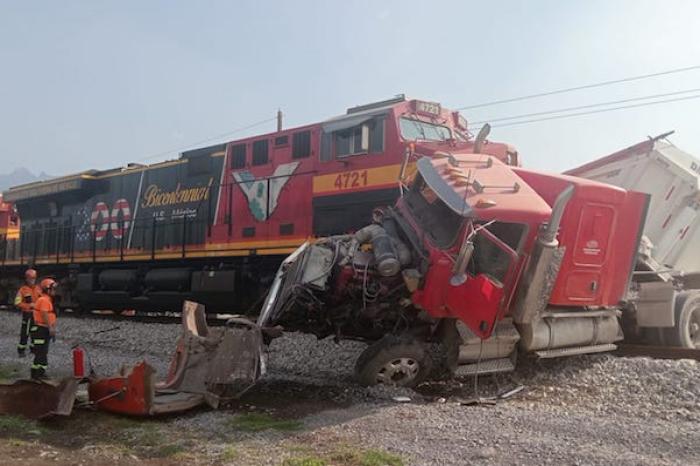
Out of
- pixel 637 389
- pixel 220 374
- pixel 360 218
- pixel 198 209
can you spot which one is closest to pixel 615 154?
pixel 360 218

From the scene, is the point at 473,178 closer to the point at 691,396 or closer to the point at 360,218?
the point at 691,396

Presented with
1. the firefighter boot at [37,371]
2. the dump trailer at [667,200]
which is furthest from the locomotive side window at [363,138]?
the firefighter boot at [37,371]

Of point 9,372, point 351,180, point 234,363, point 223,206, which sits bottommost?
point 9,372

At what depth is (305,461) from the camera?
4430 millimetres

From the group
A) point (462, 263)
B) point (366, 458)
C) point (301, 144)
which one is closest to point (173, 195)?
point (301, 144)

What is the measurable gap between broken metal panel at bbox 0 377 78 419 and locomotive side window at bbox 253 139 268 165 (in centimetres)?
788

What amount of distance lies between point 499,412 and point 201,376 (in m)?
2.79

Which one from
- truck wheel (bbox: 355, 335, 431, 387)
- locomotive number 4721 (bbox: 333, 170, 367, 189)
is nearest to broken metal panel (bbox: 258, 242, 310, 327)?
truck wheel (bbox: 355, 335, 431, 387)

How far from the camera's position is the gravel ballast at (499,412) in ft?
15.3

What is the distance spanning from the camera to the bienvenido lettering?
14703mm

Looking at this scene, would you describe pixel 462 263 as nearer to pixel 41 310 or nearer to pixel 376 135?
pixel 376 135

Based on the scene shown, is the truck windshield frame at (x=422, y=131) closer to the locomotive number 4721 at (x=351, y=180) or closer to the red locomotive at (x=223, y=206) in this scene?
the red locomotive at (x=223, y=206)

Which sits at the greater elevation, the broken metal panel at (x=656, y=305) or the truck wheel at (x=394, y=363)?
the broken metal panel at (x=656, y=305)

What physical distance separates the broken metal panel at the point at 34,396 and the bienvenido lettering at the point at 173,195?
8.77 meters
